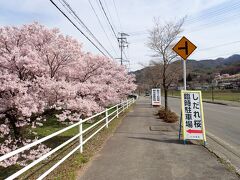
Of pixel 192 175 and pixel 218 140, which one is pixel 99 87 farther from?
pixel 192 175

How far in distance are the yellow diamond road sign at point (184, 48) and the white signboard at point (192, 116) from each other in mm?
1486

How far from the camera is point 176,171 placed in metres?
5.79

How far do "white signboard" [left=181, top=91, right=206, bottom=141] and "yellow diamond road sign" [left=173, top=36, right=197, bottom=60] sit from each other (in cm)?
149

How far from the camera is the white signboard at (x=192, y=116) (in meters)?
8.79

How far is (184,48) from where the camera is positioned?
961 cm

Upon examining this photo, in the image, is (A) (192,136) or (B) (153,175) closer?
(B) (153,175)

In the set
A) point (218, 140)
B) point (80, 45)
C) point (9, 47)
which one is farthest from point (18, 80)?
point (218, 140)

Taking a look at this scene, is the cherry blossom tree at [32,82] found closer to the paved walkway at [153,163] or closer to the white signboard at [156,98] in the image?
the paved walkway at [153,163]

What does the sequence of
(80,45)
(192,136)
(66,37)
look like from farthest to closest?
(80,45), (66,37), (192,136)

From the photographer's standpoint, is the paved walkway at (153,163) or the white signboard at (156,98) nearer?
the paved walkway at (153,163)

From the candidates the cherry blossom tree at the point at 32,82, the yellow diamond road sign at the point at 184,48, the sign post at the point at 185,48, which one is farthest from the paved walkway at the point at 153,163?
the yellow diamond road sign at the point at 184,48

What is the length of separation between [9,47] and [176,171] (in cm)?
801

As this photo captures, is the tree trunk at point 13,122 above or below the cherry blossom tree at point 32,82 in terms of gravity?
below

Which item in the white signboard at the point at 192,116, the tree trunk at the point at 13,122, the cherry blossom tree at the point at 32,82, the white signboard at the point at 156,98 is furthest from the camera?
the white signboard at the point at 156,98
